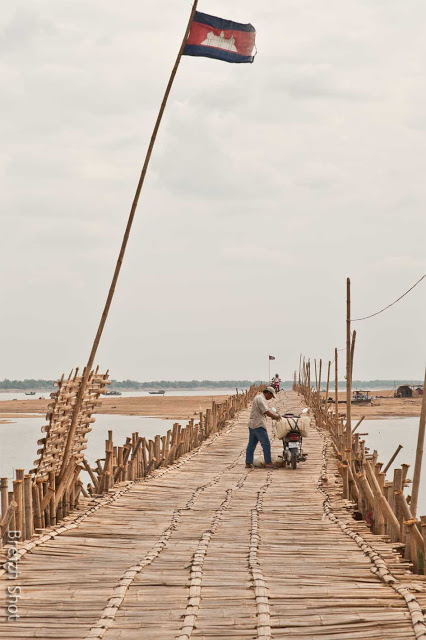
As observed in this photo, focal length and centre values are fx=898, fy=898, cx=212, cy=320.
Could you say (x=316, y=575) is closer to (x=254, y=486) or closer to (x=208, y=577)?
(x=208, y=577)

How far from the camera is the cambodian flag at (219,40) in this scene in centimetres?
907

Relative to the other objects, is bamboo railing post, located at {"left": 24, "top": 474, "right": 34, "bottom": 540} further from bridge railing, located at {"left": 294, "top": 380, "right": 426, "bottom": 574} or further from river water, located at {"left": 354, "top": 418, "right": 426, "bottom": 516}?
river water, located at {"left": 354, "top": 418, "right": 426, "bottom": 516}

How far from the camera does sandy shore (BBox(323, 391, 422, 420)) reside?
48616 mm

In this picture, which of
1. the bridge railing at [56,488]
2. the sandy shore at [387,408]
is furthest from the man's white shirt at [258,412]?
the sandy shore at [387,408]

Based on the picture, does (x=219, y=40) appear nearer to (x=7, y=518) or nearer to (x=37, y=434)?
(x=7, y=518)

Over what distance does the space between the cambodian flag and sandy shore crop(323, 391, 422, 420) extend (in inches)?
1485

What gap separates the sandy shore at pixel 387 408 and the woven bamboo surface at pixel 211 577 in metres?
38.7

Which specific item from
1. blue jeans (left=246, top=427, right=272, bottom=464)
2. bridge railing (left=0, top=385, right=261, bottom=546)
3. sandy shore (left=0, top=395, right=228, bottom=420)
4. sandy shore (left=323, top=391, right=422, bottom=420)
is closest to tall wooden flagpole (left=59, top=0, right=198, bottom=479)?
bridge railing (left=0, top=385, right=261, bottom=546)

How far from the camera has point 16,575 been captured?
512cm

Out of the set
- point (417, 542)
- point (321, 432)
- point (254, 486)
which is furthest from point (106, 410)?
point (417, 542)

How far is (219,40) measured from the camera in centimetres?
912

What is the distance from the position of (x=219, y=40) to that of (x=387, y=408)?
46.5 metres

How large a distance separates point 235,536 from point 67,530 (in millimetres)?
1266

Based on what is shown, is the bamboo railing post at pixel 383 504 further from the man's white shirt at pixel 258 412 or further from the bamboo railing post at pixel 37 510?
the man's white shirt at pixel 258 412
